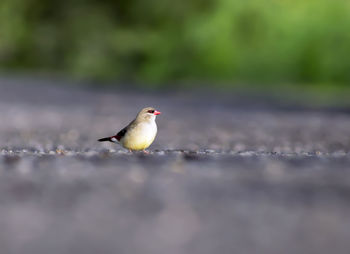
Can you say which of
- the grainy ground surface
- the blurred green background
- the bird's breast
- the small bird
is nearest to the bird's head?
the small bird

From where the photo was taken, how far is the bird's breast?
9.15 metres

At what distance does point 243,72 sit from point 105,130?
2078cm

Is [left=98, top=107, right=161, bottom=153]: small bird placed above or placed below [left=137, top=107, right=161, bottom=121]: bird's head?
below

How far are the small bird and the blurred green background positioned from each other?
25.5 m

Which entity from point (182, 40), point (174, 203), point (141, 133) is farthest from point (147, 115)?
point (182, 40)

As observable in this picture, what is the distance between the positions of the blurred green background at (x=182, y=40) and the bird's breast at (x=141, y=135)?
84.2ft

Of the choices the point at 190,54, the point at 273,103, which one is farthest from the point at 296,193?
the point at 190,54

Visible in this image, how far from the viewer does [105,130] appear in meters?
17.2

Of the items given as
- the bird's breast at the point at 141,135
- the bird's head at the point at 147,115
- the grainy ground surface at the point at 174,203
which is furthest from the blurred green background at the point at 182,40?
the bird's breast at the point at 141,135

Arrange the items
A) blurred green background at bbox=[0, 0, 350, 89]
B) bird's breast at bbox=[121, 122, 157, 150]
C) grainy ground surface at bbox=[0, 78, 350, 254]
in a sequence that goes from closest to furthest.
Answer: grainy ground surface at bbox=[0, 78, 350, 254] → bird's breast at bbox=[121, 122, 157, 150] → blurred green background at bbox=[0, 0, 350, 89]

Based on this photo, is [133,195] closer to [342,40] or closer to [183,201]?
[183,201]

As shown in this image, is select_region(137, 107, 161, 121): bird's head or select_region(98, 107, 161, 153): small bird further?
select_region(137, 107, 161, 121): bird's head

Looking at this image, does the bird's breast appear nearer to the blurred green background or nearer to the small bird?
the small bird

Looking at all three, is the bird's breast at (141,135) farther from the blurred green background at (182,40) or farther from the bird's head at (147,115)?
the blurred green background at (182,40)
